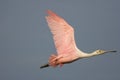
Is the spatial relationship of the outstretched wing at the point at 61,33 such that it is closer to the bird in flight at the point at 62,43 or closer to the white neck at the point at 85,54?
the bird in flight at the point at 62,43

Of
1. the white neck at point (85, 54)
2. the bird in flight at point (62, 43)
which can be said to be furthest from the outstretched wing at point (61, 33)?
Answer: the white neck at point (85, 54)

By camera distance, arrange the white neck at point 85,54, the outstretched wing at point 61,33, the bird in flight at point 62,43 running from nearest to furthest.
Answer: the white neck at point 85,54, the bird in flight at point 62,43, the outstretched wing at point 61,33

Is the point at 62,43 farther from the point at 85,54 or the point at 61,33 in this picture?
the point at 85,54

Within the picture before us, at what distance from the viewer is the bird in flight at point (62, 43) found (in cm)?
2053

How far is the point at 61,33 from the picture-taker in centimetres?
2181

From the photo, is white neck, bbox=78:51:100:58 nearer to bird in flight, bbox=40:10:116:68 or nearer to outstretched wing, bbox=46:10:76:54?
bird in flight, bbox=40:10:116:68

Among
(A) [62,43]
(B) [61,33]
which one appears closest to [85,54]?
(A) [62,43]

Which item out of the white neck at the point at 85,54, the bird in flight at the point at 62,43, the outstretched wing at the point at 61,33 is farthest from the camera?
the outstretched wing at the point at 61,33

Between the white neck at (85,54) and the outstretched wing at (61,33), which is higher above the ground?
the outstretched wing at (61,33)

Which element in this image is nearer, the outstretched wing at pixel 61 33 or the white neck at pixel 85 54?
the white neck at pixel 85 54

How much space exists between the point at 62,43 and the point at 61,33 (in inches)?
20.9

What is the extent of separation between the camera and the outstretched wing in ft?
70.2

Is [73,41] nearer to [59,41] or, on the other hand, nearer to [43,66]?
[59,41]

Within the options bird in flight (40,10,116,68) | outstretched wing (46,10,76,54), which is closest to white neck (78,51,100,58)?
bird in flight (40,10,116,68)
